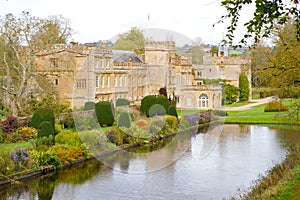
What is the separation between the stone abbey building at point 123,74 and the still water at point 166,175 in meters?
8.80

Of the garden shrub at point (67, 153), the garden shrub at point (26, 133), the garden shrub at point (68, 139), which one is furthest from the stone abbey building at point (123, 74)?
the garden shrub at point (67, 153)

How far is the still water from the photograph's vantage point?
492 inches

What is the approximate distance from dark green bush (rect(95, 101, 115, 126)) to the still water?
4396mm

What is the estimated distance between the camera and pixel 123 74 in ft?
112

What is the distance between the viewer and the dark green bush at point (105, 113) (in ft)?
79.6

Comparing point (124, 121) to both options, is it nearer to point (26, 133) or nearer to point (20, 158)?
point (26, 133)

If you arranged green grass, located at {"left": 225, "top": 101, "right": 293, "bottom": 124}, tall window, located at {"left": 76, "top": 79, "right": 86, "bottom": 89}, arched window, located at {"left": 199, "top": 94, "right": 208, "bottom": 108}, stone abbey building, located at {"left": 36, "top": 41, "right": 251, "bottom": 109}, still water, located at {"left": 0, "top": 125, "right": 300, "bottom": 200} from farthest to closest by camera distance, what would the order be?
1. arched window, located at {"left": 199, "top": 94, "right": 208, "bottom": 108}
2. green grass, located at {"left": 225, "top": 101, "right": 293, "bottom": 124}
3. tall window, located at {"left": 76, "top": 79, "right": 86, "bottom": 89}
4. stone abbey building, located at {"left": 36, "top": 41, "right": 251, "bottom": 109}
5. still water, located at {"left": 0, "top": 125, "right": 300, "bottom": 200}

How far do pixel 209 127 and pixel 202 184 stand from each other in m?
15.8

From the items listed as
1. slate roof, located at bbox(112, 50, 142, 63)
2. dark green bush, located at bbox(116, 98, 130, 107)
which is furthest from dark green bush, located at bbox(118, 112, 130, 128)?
slate roof, located at bbox(112, 50, 142, 63)

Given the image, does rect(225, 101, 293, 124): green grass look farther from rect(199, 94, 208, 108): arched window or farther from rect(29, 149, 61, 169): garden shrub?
rect(29, 149, 61, 169): garden shrub

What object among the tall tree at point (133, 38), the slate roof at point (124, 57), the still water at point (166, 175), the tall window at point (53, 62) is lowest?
the still water at point (166, 175)

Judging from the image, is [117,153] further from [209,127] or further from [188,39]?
[209,127]

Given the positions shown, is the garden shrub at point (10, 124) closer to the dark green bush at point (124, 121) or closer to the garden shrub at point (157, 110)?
the dark green bush at point (124, 121)

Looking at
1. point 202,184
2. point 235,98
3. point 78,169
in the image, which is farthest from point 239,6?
point 235,98
